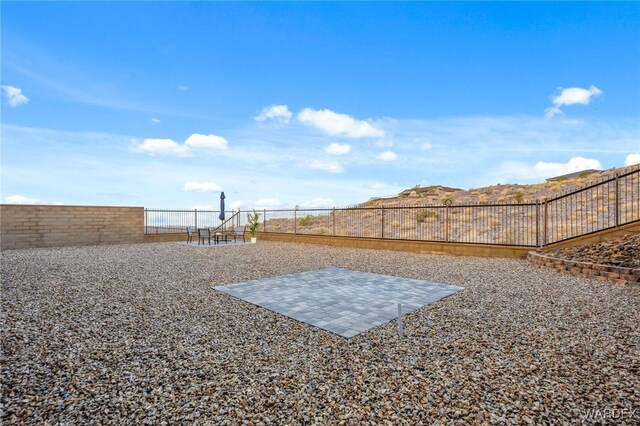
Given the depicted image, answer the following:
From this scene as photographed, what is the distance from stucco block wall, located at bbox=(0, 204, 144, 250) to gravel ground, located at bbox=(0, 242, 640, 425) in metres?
10.4

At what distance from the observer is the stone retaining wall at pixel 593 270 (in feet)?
19.3

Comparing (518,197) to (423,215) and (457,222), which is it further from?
(423,215)

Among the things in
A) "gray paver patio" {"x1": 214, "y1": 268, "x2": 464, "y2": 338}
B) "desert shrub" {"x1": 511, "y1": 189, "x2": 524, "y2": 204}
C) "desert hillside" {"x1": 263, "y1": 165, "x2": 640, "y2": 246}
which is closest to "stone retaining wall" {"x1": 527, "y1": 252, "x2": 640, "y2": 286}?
"gray paver patio" {"x1": 214, "y1": 268, "x2": 464, "y2": 338}

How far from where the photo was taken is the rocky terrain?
259 inches

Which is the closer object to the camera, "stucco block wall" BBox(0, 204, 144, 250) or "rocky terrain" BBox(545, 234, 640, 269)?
"rocky terrain" BBox(545, 234, 640, 269)

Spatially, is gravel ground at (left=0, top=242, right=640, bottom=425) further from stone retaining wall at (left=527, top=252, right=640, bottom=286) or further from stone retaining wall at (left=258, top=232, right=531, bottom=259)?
stone retaining wall at (left=258, top=232, right=531, bottom=259)

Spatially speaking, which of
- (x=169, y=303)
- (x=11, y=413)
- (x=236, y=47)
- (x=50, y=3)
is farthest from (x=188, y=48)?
(x=11, y=413)

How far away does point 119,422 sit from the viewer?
2018mm

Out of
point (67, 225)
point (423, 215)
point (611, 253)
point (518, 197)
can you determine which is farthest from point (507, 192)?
point (67, 225)

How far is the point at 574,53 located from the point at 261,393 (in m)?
13.7

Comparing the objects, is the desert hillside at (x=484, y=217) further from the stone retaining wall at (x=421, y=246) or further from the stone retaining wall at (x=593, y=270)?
the stone retaining wall at (x=593, y=270)

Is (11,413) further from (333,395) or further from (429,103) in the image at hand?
(429,103)

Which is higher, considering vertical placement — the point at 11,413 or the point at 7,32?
the point at 7,32

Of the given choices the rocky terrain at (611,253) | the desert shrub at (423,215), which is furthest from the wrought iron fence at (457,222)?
the rocky terrain at (611,253)
